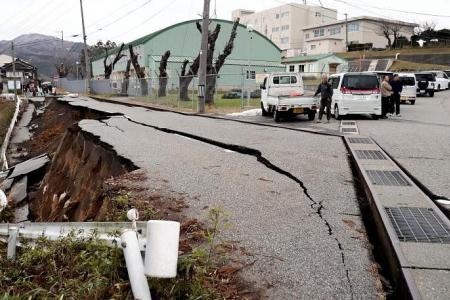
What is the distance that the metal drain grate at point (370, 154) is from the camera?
8780mm

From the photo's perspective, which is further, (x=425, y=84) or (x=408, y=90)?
(x=425, y=84)

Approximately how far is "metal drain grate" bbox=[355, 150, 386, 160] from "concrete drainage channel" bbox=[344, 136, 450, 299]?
1.11 meters

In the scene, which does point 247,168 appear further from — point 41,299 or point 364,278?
point 41,299

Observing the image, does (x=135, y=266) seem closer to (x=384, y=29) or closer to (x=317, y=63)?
(x=317, y=63)

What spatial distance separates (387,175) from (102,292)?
5.40 metres

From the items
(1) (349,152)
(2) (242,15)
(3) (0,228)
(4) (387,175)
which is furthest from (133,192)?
(2) (242,15)

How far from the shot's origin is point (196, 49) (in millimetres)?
50031

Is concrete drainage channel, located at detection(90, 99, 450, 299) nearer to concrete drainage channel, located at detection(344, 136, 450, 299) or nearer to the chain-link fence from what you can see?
concrete drainage channel, located at detection(344, 136, 450, 299)

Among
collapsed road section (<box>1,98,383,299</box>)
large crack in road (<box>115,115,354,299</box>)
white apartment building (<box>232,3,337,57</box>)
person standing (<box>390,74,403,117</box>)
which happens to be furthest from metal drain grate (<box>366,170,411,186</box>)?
white apartment building (<box>232,3,337,57</box>)

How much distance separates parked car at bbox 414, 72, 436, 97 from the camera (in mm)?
32094

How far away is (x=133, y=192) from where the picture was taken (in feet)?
18.9

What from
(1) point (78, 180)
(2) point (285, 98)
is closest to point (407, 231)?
(1) point (78, 180)

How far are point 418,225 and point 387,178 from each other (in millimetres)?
2267

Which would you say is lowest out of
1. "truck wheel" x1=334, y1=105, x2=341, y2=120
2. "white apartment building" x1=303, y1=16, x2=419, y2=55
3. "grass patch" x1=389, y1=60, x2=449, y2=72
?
"truck wheel" x1=334, y1=105, x2=341, y2=120
